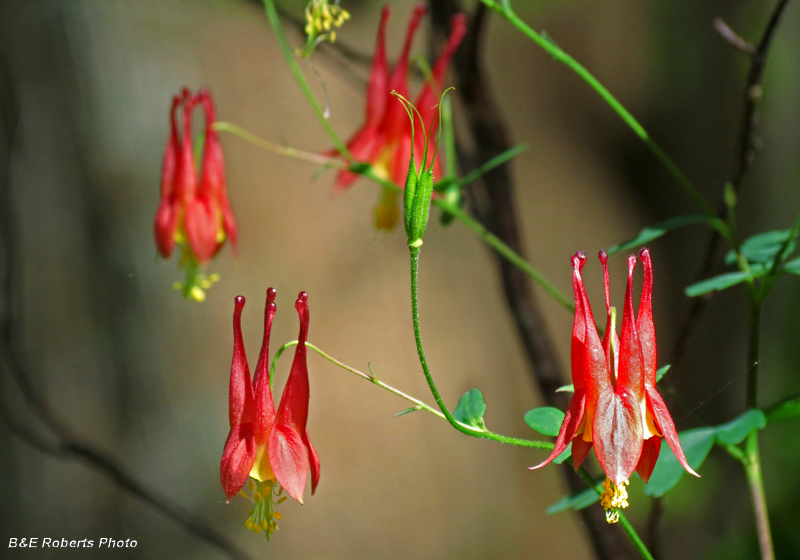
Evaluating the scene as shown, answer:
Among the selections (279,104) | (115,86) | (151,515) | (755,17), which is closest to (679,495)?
(755,17)

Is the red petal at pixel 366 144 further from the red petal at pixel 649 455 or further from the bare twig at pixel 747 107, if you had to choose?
the red petal at pixel 649 455

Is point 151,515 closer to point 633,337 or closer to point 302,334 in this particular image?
point 302,334

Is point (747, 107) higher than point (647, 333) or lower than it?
higher

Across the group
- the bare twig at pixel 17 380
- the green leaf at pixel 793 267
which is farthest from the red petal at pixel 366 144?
the bare twig at pixel 17 380

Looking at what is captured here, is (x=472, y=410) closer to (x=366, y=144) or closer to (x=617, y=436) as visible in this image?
(x=617, y=436)

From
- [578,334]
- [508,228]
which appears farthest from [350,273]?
[578,334]
